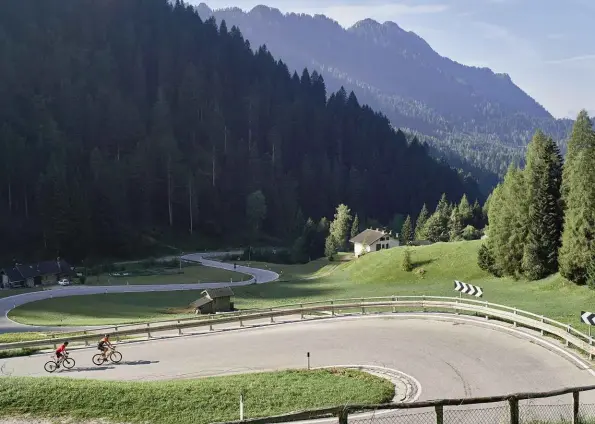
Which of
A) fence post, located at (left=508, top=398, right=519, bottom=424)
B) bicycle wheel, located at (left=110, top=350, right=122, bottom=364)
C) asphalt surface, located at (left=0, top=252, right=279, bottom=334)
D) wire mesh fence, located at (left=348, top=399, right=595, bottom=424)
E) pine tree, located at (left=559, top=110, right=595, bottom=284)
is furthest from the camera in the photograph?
asphalt surface, located at (left=0, top=252, right=279, bottom=334)

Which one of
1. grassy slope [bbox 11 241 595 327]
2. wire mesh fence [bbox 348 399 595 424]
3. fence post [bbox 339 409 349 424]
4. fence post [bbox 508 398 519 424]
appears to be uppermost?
fence post [bbox 339 409 349 424]

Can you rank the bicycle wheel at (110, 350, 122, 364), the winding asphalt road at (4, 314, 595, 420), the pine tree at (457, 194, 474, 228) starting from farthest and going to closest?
the pine tree at (457, 194, 474, 228), the bicycle wheel at (110, 350, 122, 364), the winding asphalt road at (4, 314, 595, 420)

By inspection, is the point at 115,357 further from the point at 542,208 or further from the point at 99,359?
the point at 542,208

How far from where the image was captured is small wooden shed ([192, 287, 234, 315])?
58.8 m

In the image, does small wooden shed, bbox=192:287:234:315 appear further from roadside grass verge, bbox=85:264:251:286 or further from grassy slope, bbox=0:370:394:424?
grassy slope, bbox=0:370:394:424

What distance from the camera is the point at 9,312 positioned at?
2430 inches

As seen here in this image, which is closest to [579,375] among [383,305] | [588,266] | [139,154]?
[383,305]

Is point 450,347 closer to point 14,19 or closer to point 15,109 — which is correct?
point 15,109

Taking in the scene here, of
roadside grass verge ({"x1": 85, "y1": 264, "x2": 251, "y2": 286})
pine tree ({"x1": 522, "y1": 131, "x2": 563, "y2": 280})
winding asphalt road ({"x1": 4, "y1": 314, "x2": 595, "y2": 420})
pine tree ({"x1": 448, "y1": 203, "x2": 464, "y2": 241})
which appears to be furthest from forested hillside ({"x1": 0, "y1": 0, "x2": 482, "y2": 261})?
pine tree ({"x1": 522, "y1": 131, "x2": 563, "y2": 280})

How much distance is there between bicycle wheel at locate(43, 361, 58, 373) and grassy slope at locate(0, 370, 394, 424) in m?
7.72

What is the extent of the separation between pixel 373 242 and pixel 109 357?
91574 millimetres

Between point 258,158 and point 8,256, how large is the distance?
95752 mm

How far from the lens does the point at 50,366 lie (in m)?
29.0

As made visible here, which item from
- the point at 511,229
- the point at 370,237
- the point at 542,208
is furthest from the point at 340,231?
the point at 542,208
